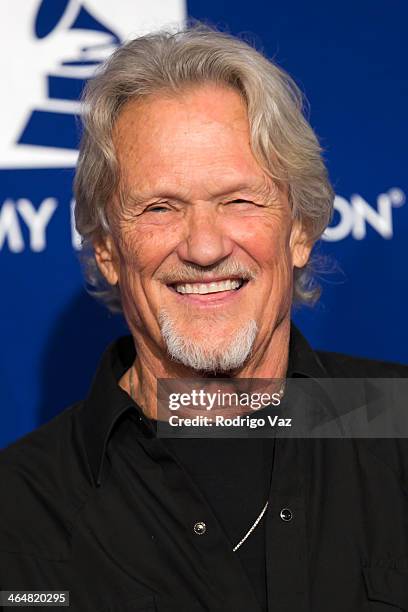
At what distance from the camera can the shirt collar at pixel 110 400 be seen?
72.9 inches

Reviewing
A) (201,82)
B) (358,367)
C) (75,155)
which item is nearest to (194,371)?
(358,367)

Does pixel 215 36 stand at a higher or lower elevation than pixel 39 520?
higher

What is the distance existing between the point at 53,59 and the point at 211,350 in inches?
34.9

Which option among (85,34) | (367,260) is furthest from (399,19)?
(85,34)

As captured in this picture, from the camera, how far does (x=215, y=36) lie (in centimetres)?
199

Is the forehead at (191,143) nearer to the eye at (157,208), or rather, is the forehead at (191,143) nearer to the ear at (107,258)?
the eye at (157,208)

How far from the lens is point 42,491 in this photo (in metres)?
1.84

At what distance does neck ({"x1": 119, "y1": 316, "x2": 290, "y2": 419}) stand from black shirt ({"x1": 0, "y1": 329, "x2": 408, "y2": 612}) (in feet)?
0.33

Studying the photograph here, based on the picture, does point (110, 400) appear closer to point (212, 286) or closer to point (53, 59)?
point (212, 286)

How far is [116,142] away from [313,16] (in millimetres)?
759

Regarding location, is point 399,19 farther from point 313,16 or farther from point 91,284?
point 91,284

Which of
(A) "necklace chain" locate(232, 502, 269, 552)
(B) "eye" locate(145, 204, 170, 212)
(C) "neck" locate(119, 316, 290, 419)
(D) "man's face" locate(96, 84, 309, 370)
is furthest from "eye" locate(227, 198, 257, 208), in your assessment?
(A) "necklace chain" locate(232, 502, 269, 552)

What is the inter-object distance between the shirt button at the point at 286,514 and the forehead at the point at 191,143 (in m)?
0.59

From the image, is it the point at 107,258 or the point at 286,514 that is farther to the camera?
the point at 107,258
